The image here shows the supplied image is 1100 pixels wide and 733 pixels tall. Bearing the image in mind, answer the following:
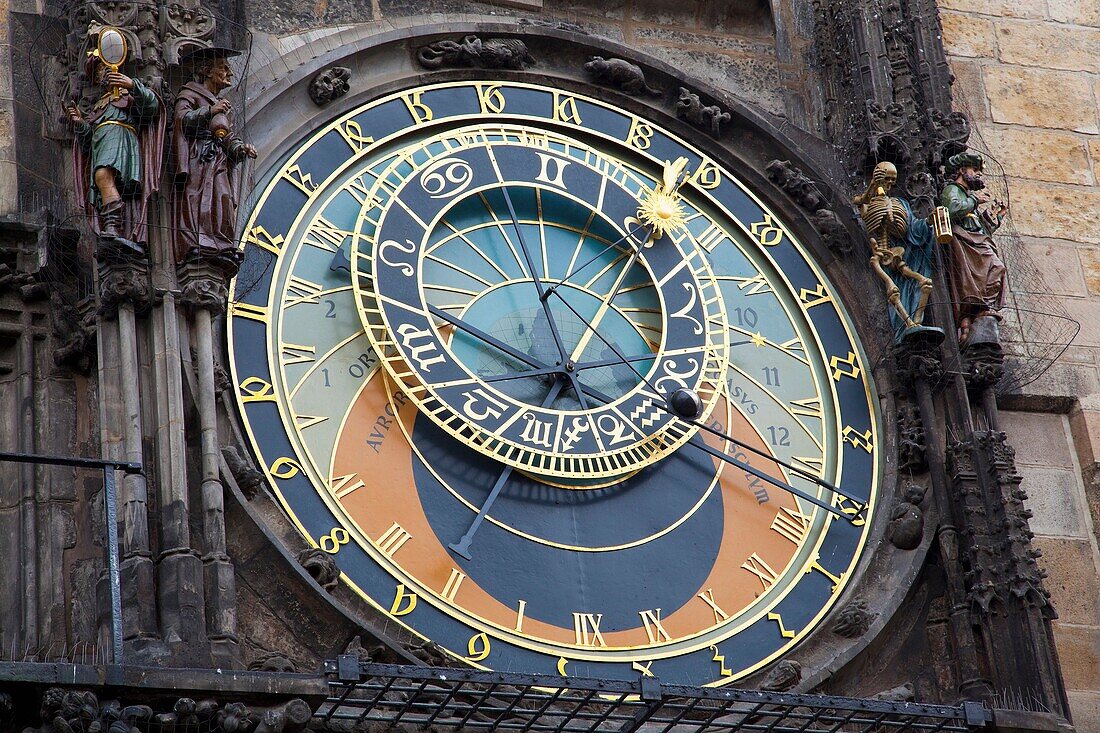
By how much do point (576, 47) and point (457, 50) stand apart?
59 centimetres

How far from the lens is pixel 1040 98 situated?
1184 centimetres

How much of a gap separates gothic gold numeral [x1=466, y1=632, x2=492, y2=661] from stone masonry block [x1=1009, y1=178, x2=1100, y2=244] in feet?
11.9

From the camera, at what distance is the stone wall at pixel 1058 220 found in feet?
33.9

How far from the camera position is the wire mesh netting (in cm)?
825

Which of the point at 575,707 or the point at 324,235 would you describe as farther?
the point at 324,235

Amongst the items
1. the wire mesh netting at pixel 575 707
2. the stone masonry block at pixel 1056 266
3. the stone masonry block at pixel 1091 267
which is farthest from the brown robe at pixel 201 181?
the stone masonry block at pixel 1091 267

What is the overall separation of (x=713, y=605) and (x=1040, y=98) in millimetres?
3557

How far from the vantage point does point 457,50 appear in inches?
416

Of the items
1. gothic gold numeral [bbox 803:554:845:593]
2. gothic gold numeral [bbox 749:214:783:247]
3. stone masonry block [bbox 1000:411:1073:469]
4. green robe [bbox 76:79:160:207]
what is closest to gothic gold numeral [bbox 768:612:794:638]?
gothic gold numeral [bbox 803:554:845:593]

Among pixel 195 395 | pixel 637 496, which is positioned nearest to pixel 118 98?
pixel 195 395

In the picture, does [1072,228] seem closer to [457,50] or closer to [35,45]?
[457,50]

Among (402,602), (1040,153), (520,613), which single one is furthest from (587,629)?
(1040,153)

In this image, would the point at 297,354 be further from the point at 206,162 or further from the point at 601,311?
the point at 601,311

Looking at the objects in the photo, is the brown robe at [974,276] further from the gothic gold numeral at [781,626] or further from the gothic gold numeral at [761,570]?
the gothic gold numeral at [781,626]
